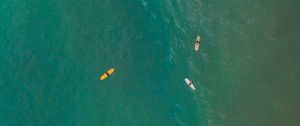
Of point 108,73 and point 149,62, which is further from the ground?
point 108,73

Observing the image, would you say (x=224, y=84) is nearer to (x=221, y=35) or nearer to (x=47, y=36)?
(x=221, y=35)

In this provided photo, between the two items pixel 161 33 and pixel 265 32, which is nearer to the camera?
pixel 265 32

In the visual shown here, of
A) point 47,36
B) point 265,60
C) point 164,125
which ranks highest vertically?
point 47,36

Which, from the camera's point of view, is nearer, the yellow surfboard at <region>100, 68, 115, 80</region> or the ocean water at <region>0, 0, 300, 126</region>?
the ocean water at <region>0, 0, 300, 126</region>

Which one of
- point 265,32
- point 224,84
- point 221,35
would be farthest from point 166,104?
point 265,32

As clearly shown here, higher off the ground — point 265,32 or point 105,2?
point 105,2

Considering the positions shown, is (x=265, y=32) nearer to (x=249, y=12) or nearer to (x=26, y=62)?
(x=249, y=12)

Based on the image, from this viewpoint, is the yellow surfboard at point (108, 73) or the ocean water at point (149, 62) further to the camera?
the yellow surfboard at point (108, 73)

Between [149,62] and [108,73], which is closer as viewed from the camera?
[149,62]
